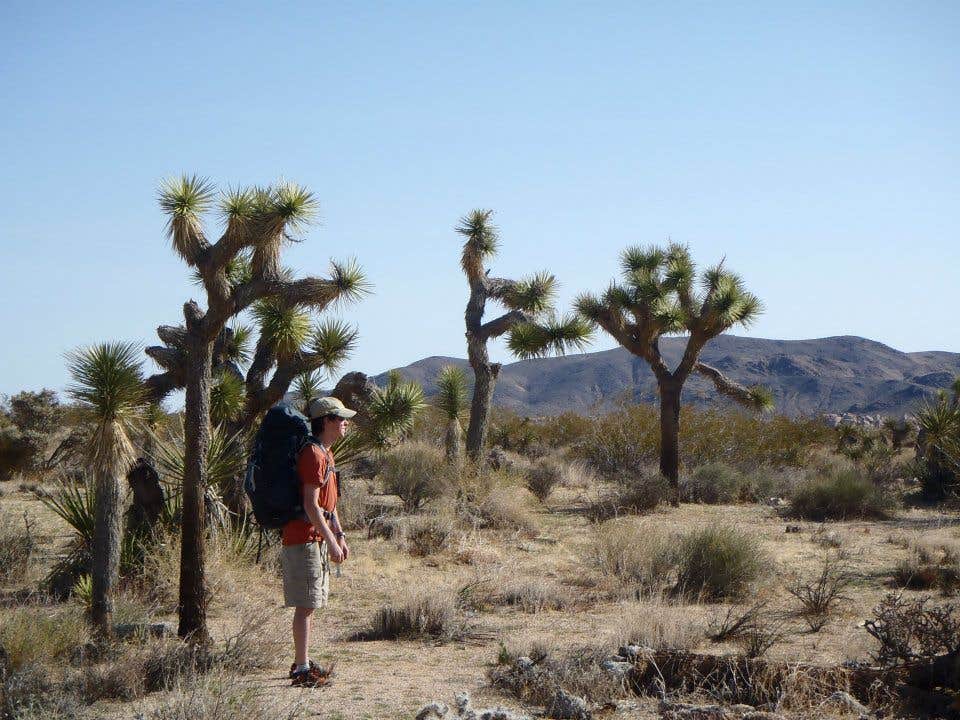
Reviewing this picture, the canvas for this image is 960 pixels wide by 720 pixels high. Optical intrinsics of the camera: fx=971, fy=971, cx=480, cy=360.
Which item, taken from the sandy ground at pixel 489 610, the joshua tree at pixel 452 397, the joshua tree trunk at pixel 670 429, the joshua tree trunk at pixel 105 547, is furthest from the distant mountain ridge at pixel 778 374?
the joshua tree trunk at pixel 105 547

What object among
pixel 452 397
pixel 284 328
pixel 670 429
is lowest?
pixel 670 429

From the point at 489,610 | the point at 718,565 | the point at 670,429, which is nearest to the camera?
the point at 489,610

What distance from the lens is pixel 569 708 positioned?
5406 millimetres

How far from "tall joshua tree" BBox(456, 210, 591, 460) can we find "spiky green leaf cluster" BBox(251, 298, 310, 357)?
21.4 feet

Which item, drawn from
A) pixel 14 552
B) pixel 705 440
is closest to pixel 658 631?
pixel 14 552

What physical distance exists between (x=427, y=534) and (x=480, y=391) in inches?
214

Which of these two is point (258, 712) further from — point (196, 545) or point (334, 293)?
point (334, 293)

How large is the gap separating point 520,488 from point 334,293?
801 cm

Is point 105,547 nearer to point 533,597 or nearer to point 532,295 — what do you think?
point 533,597

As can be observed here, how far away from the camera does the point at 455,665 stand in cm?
674

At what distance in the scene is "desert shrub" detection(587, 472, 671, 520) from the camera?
1663 centimetres

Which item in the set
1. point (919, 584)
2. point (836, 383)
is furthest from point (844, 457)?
point (836, 383)

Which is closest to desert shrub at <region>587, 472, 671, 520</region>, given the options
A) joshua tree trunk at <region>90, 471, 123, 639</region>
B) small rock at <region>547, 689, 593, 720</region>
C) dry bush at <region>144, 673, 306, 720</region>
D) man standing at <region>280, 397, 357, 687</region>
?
joshua tree trunk at <region>90, 471, 123, 639</region>

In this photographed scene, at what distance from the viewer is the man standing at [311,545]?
585 centimetres
